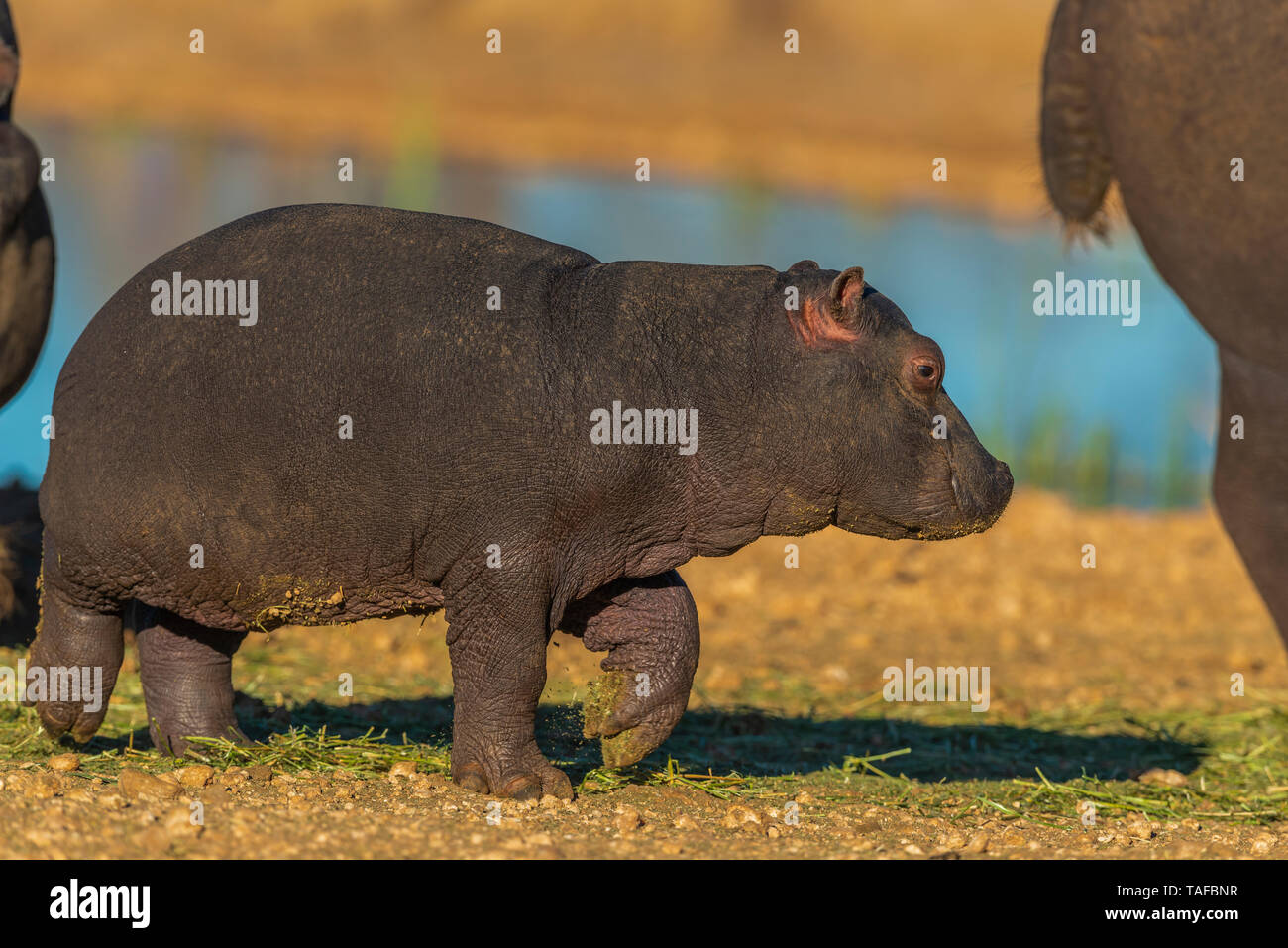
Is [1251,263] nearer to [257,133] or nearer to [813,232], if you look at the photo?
[813,232]

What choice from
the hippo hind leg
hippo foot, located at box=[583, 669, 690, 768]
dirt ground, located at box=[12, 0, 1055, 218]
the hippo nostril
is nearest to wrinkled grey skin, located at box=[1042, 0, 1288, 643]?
the hippo nostril

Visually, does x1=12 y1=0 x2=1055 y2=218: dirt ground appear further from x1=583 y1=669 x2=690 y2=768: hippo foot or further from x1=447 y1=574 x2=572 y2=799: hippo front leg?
x1=447 y1=574 x2=572 y2=799: hippo front leg

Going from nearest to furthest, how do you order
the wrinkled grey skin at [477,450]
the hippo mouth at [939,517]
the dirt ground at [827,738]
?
the dirt ground at [827,738] < the wrinkled grey skin at [477,450] < the hippo mouth at [939,517]

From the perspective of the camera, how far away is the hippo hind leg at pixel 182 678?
5.32 m

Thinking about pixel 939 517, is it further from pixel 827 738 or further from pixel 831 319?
pixel 827 738

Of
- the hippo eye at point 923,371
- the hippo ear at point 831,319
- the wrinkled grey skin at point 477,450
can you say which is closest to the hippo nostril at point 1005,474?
the wrinkled grey skin at point 477,450

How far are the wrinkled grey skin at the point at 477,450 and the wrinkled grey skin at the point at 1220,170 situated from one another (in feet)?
5.54

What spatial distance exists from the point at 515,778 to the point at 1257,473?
3.22 metres

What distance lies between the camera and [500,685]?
4727mm

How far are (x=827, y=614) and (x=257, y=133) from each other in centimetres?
1477

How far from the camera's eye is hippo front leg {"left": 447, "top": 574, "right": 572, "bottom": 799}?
469 cm

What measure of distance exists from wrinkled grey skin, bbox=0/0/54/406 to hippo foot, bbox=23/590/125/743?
1.62 meters

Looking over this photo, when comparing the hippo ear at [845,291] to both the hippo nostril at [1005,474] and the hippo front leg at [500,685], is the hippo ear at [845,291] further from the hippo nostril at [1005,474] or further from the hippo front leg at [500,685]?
the hippo front leg at [500,685]
